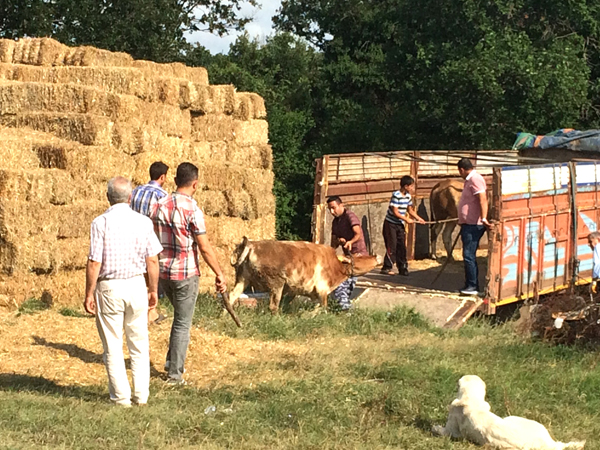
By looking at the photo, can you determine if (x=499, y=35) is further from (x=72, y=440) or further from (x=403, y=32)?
(x=72, y=440)

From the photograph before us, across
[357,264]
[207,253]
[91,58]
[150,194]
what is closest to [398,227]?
[357,264]

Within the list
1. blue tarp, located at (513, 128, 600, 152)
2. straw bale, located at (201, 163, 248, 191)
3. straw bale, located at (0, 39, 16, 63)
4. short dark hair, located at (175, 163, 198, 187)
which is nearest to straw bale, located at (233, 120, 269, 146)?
straw bale, located at (201, 163, 248, 191)

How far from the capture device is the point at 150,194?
30.9 ft

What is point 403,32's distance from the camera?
77.7 ft

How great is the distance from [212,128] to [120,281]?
8.39 meters

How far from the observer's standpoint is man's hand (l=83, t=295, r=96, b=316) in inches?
273

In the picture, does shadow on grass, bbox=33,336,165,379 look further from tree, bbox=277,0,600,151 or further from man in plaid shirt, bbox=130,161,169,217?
tree, bbox=277,0,600,151

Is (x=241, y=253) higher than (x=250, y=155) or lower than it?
lower

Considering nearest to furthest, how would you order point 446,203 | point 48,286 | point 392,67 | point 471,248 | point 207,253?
1. point 207,253
2. point 48,286
3. point 471,248
4. point 446,203
5. point 392,67

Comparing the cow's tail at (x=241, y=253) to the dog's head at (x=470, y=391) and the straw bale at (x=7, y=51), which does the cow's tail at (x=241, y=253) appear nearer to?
the dog's head at (x=470, y=391)

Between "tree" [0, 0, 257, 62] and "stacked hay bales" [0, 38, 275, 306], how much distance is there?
8488mm

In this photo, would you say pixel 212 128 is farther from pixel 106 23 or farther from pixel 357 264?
pixel 106 23

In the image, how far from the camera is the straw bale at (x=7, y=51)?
15273 millimetres

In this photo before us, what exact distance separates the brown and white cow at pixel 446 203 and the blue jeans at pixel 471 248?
444 cm
